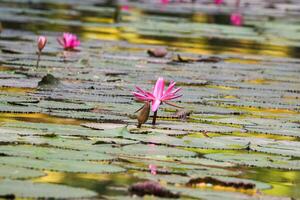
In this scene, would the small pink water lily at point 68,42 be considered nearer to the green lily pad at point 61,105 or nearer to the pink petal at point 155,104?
the green lily pad at point 61,105

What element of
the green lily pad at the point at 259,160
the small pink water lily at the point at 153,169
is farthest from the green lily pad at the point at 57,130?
the small pink water lily at the point at 153,169

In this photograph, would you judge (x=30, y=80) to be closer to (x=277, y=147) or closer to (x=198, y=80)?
(x=198, y=80)

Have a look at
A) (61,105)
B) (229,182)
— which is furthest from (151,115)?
(229,182)

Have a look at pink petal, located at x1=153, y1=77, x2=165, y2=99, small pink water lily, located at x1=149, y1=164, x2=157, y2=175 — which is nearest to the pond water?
small pink water lily, located at x1=149, y1=164, x2=157, y2=175

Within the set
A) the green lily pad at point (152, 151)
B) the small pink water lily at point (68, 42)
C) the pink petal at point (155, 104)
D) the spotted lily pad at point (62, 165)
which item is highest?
the small pink water lily at point (68, 42)

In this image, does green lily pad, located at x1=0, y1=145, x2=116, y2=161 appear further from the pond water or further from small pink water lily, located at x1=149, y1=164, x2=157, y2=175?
small pink water lily, located at x1=149, y1=164, x2=157, y2=175

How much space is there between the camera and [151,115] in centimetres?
525

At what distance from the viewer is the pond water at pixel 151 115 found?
141 inches

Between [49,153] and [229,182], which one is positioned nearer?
[229,182]

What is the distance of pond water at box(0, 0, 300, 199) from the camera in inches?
141

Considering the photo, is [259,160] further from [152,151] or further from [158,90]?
[158,90]

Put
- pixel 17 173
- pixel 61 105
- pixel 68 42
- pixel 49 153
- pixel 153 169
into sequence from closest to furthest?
pixel 17 173 < pixel 153 169 < pixel 49 153 < pixel 61 105 < pixel 68 42

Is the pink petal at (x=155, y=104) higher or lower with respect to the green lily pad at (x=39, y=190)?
higher

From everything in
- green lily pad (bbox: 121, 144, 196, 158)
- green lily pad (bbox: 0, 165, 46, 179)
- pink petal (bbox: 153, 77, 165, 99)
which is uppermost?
pink petal (bbox: 153, 77, 165, 99)
